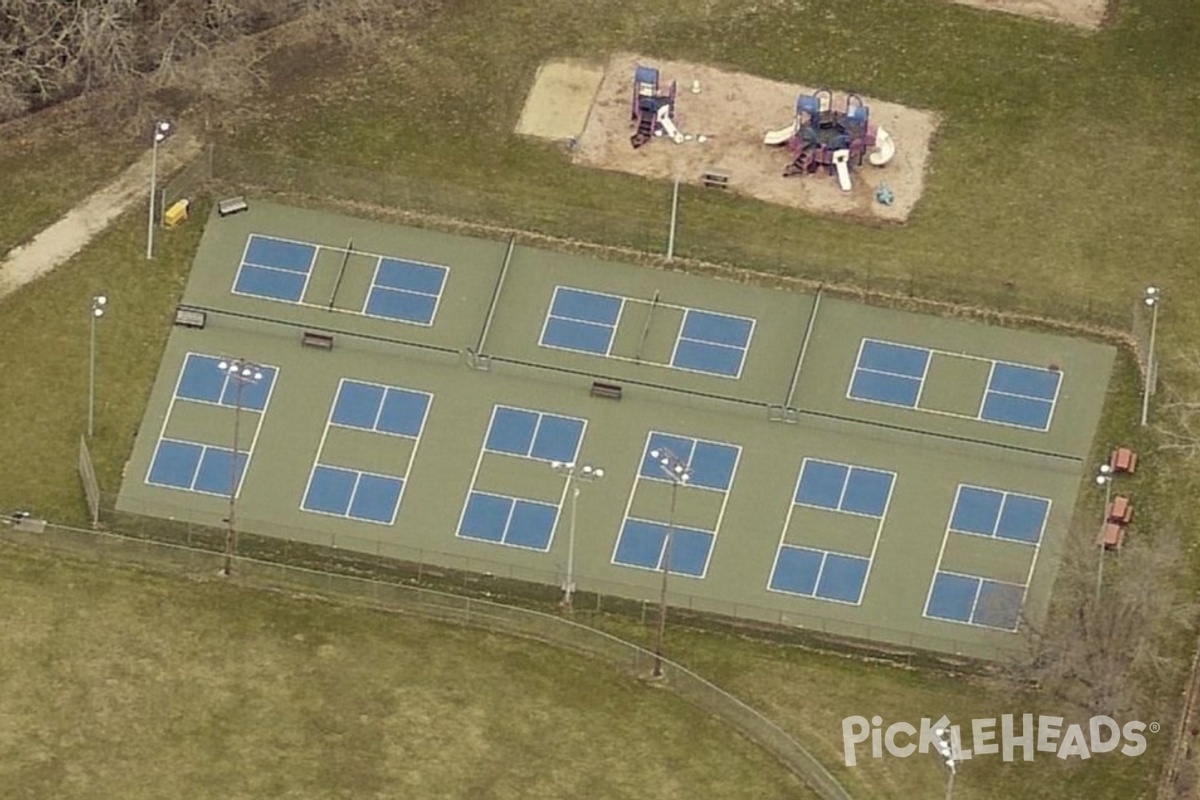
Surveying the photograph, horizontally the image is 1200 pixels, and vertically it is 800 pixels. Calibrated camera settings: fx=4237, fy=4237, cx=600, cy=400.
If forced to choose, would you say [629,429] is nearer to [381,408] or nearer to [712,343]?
[712,343]

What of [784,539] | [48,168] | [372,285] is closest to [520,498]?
[784,539]

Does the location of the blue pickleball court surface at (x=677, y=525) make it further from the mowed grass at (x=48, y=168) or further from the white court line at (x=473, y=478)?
the mowed grass at (x=48, y=168)

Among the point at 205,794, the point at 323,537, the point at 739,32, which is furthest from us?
the point at 739,32

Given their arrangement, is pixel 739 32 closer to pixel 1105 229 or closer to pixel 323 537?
pixel 1105 229

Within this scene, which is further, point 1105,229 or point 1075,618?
point 1105,229

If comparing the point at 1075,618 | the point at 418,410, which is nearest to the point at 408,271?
the point at 418,410

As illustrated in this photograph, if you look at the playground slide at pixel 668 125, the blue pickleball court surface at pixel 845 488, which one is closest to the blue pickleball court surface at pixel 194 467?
the blue pickleball court surface at pixel 845 488
